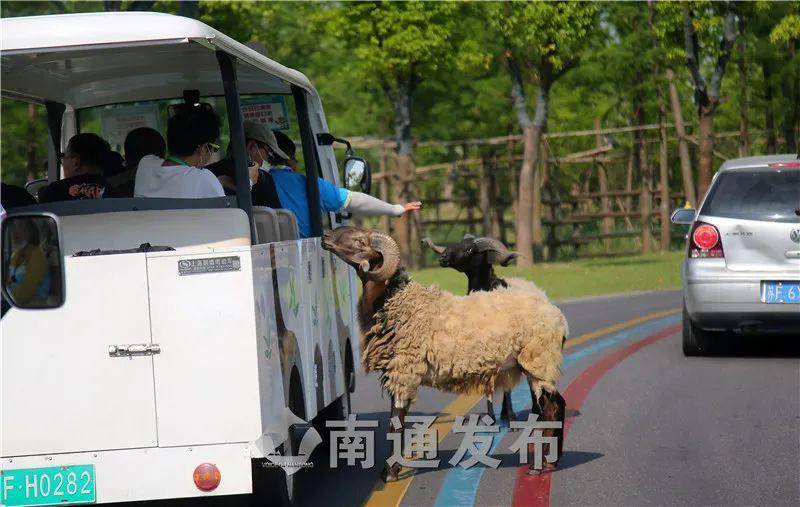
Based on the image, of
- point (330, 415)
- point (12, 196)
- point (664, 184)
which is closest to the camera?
point (12, 196)

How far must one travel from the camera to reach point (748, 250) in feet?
41.6

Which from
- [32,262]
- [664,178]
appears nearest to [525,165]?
[664,178]

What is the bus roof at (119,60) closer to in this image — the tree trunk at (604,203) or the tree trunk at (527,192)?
the tree trunk at (527,192)

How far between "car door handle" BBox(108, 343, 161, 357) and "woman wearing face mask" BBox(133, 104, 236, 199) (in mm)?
983

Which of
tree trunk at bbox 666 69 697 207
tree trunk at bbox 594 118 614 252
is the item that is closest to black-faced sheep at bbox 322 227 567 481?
tree trunk at bbox 666 69 697 207

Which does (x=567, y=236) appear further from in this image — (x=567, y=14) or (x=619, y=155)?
(x=567, y=14)

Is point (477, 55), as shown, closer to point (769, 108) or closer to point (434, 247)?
point (769, 108)

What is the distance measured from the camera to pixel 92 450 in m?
5.91

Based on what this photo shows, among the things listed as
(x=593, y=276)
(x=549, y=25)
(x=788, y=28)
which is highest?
(x=549, y=25)

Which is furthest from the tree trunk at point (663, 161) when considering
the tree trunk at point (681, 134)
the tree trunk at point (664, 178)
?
the tree trunk at point (681, 134)

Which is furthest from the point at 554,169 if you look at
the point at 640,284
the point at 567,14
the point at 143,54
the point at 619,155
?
the point at 143,54

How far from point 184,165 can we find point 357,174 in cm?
268

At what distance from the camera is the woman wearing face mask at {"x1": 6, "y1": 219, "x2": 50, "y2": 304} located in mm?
5633

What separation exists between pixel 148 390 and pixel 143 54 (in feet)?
7.11
